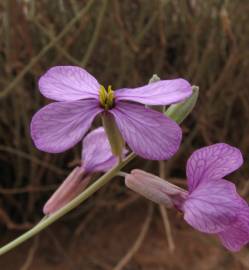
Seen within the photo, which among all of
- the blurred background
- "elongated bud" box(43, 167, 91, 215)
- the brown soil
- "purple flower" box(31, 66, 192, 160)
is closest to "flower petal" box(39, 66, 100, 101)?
"purple flower" box(31, 66, 192, 160)

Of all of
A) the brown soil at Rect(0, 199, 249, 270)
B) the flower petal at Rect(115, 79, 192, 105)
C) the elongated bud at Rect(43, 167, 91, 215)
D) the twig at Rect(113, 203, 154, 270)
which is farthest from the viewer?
the brown soil at Rect(0, 199, 249, 270)

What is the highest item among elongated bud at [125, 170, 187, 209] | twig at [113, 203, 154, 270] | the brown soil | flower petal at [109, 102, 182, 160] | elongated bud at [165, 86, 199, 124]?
flower petal at [109, 102, 182, 160]

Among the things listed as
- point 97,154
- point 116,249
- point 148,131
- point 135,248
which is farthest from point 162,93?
point 116,249

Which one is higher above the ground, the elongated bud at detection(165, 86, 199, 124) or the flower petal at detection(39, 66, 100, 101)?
the flower petal at detection(39, 66, 100, 101)

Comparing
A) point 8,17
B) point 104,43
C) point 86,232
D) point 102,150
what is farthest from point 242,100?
point 102,150

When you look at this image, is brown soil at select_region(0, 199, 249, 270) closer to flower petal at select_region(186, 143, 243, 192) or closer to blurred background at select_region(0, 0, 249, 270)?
blurred background at select_region(0, 0, 249, 270)
